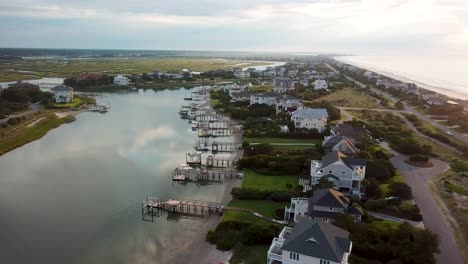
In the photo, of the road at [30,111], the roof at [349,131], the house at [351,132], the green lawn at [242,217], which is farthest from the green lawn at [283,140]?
the road at [30,111]

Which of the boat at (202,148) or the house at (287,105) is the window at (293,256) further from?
the house at (287,105)

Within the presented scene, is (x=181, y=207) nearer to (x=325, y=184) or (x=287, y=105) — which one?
(x=325, y=184)

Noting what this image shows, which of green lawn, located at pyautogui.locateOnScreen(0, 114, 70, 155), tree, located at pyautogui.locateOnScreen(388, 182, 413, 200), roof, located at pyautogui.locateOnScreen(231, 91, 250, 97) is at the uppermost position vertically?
roof, located at pyautogui.locateOnScreen(231, 91, 250, 97)

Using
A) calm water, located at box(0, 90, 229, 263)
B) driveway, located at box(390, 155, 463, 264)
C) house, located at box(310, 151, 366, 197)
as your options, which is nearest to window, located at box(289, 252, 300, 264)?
calm water, located at box(0, 90, 229, 263)

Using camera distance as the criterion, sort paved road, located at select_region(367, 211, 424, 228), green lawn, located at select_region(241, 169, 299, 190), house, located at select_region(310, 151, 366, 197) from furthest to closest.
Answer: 1. green lawn, located at select_region(241, 169, 299, 190)
2. house, located at select_region(310, 151, 366, 197)
3. paved road, located at select_region(367, 211, 424, 228)

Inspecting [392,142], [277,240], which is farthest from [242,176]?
[392,142]

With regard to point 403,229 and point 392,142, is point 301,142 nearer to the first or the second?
point 392,142

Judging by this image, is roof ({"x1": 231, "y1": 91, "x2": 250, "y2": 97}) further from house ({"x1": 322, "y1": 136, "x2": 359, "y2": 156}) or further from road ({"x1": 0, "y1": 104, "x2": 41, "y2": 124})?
house ({"x1": 322, "y1": 136, "x2": 359, "y2": 156})
